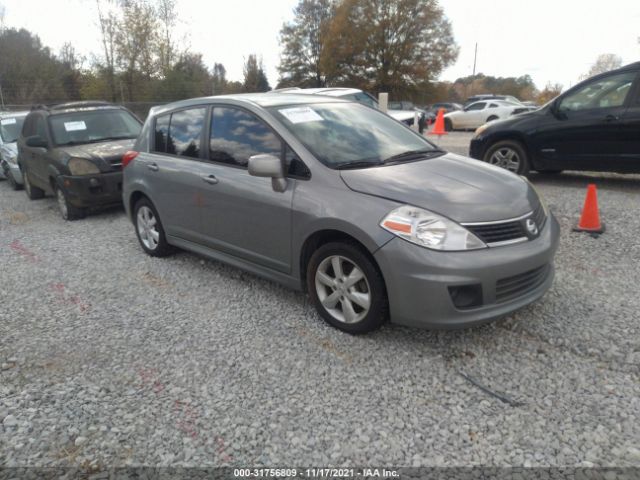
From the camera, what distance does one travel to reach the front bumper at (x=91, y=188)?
705cm

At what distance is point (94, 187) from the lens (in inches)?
280

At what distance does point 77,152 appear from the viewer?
732cm

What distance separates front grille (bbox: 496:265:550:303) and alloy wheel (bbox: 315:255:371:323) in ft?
2.72

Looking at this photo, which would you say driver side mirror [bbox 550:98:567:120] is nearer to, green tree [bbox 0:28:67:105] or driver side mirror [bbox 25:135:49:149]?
driver side mirror [bbox 25:135:49:149]

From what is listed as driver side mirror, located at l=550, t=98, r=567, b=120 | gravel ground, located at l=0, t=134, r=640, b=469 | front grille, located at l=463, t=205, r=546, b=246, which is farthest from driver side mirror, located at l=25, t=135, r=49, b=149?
driver side mirror, located at l=550, t=98, r=567, b=120

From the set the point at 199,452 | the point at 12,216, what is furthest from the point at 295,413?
the point at 12,216

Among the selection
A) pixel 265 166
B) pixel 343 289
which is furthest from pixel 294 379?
pixel 265 166

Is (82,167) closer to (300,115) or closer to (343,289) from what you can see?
(300,115)

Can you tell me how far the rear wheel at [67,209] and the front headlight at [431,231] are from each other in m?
5.86

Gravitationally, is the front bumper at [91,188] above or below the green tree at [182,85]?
below

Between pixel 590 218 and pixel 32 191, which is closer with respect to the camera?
pixel 590 218

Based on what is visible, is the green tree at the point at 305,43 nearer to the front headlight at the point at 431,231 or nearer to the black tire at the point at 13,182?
the black tire at the point at 13,182

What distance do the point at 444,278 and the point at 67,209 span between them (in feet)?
20.8

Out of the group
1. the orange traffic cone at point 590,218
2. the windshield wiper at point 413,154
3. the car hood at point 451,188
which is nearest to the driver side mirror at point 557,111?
the orange traffic cone at point 590,218
